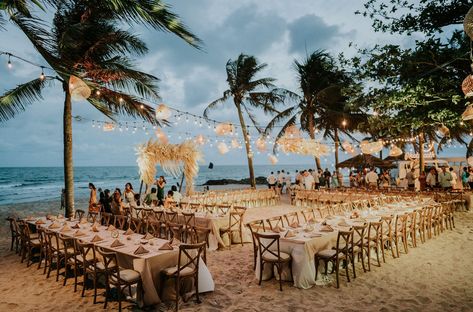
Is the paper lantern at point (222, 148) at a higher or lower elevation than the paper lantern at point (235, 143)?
lower

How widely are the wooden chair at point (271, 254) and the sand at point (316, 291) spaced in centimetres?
34

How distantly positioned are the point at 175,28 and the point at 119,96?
700 centimetres

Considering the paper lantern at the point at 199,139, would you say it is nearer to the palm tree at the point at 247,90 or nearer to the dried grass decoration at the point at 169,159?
the dried grass decoration at the point at 169,159

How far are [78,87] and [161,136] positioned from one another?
22.8ft

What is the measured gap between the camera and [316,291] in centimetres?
481

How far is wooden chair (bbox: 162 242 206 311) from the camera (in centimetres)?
434

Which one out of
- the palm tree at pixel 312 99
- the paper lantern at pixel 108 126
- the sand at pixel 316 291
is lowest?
the sand at pixel 316 291

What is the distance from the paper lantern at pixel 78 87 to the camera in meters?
4.79

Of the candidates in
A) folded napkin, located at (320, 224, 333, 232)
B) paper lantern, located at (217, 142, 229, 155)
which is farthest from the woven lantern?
folded napkin, located at (320, 224, 333, 232)

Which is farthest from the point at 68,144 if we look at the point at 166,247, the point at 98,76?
the point at 166,247

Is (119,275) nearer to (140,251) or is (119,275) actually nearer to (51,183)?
(140,251)

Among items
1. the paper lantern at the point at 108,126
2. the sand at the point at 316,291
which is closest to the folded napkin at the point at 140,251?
the sand at the point at 316,291

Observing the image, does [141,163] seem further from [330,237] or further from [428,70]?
[428,70]

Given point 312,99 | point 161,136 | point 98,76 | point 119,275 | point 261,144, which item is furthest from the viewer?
point 312,99
